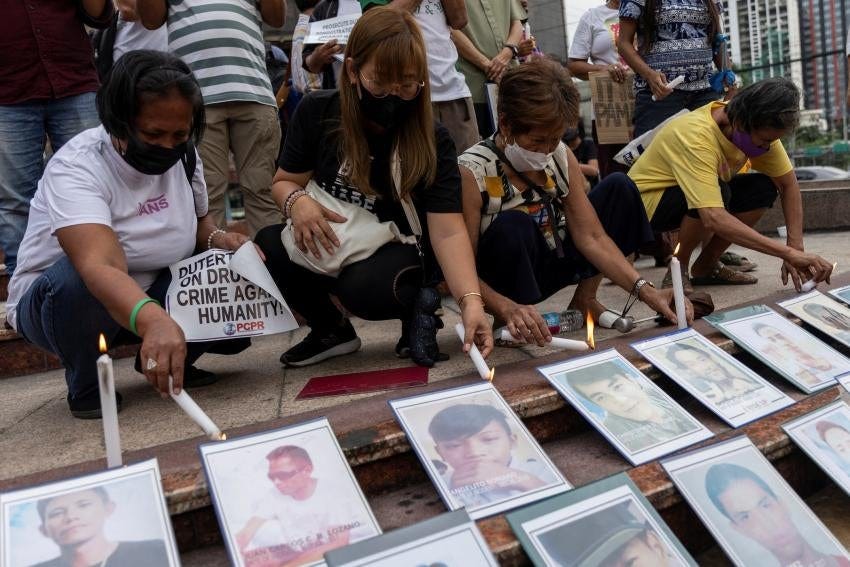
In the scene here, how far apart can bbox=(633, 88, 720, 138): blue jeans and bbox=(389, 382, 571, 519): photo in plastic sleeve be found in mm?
2463

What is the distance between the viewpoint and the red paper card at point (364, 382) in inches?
91.7

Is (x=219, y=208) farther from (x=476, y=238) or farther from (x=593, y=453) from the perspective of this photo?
(x=593, y=453)

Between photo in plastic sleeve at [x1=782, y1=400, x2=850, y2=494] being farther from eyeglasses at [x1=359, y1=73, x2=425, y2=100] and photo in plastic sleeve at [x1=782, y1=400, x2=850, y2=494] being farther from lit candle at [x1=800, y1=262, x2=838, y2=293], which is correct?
eyeglasses at [x1=359, y1=73, x2=425, y2=100]

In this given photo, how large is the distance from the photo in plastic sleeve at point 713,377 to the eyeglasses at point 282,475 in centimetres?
114

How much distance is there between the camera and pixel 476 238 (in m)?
2.70

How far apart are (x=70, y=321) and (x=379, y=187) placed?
1.04 metres

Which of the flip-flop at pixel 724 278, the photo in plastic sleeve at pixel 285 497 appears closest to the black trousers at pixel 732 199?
the flip-flop at pixel 724 278

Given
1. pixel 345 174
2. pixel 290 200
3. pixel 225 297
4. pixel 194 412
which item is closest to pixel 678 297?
pixel 345 174

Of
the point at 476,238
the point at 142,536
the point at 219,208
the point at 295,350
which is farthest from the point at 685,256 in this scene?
the point at 142,536

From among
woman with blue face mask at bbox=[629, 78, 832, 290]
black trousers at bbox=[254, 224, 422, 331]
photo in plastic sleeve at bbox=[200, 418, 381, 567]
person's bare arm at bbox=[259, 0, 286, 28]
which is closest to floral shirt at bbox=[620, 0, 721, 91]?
woman with blue face mask at bbox=[629, 78, 832, 290]

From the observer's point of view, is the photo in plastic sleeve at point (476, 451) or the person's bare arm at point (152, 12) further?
the person's bare arm at point (152, 12)

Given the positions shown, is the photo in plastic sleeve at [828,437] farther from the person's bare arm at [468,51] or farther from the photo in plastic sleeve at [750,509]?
the person's bare arm at [468,51]

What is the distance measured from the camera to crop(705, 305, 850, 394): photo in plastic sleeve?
2393 mm

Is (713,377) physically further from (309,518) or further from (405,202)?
(309,518)
